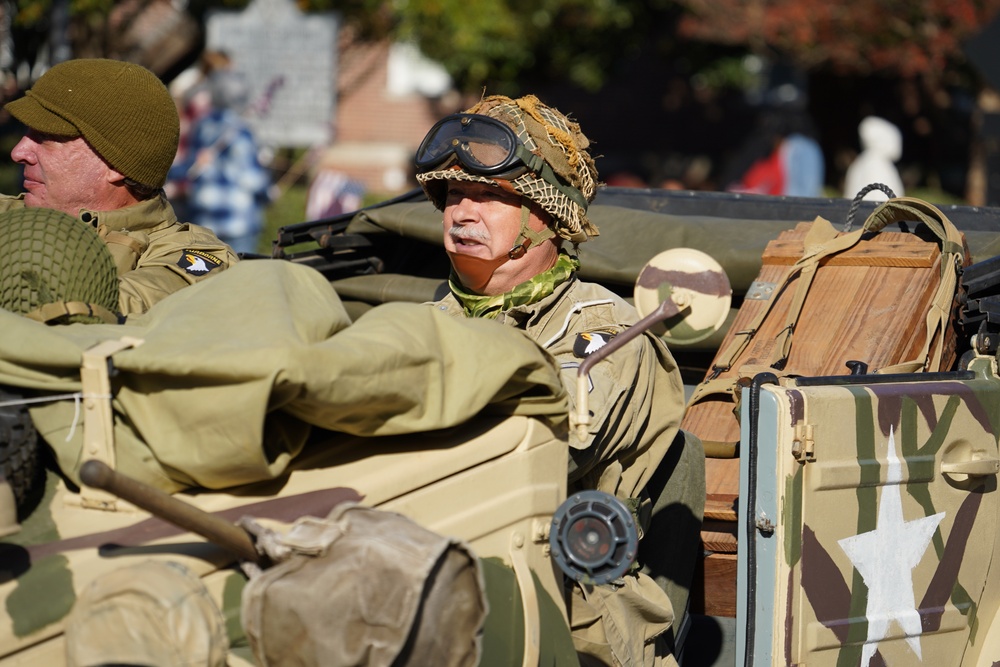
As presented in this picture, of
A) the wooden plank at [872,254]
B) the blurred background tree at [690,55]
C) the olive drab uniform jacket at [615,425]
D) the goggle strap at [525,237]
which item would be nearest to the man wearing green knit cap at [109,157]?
the goggle strap at [525,237]

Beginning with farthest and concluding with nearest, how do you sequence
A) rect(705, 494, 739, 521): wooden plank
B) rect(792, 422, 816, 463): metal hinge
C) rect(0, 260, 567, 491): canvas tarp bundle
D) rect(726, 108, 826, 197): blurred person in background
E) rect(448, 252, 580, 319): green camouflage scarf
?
rect(726, 108, 826, 197): blurred person in background
rect(705, 494, 739, 521): wooden plank
rect(448, 252, 580, 319): green camouflage scarf
rect(792, 422, 816, 463): metal hinge
rect(0, 260, 567, 491): canvas tarp bundle

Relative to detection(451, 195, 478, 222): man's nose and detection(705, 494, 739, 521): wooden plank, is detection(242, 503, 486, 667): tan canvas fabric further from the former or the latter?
detection(705, 494, 739, 521): wooden plank

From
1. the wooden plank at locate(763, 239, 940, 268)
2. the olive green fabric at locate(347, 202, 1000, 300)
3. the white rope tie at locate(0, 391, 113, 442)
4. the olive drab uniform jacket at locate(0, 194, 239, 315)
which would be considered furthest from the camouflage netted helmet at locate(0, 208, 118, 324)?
the wooden plank at locate(763, 239, 940, 268)

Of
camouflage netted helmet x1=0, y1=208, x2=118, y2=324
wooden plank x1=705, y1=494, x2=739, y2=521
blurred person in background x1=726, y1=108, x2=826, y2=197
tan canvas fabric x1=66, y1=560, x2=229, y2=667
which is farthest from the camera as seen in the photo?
blurred person in background x1=726, y1=108, x2=826, y2=197

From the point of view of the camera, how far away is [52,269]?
2.79m

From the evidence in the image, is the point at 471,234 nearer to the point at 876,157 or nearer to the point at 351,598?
the point at 351,598

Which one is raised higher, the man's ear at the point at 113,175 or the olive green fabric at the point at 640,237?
the man's ear at the point at 113,175

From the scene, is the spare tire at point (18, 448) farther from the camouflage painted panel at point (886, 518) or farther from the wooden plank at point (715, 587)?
the wooden plank at point (715, 587)

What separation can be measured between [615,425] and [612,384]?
108 millimetres

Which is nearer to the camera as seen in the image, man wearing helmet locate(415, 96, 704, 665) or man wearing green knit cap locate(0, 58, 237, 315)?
man wearing helmet locate(415, 96, 704, 665)

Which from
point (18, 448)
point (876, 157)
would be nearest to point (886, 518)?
point (18, 448)

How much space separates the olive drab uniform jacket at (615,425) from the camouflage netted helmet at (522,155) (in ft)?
0.78

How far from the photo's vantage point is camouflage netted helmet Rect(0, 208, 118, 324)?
2.75 metres

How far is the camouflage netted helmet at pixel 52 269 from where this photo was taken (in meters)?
2.75
